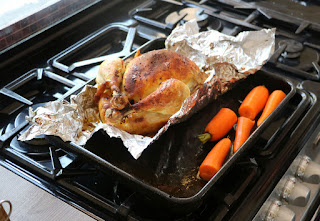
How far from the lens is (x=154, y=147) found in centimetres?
121

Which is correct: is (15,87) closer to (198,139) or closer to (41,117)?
(41,117)

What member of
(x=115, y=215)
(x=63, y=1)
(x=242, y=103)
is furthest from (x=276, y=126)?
(x=63, y=1)

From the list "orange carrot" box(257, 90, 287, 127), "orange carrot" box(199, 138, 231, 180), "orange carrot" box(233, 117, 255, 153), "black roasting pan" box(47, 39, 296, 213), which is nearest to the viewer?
"black roasting pan" box(47, 39, 296, 213)

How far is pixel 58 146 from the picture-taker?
45.2 inches

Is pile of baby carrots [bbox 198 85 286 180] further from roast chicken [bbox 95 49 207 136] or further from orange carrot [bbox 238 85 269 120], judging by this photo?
roast chicken [bbox 95 49 207 136]

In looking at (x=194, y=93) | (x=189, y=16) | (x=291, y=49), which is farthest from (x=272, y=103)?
(x=189, y=16)

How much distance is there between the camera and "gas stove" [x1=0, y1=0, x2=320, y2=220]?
1.06 metres

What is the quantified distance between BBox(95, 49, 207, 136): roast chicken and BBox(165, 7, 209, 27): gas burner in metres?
0.57

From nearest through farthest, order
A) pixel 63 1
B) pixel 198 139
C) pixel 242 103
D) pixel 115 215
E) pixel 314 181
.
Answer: pixel 115 215 < pixel 314 181 < pixel 198 139 < pixel 242 103 < pixel 63 1

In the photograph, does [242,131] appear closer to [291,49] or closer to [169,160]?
Answer: [169,160]

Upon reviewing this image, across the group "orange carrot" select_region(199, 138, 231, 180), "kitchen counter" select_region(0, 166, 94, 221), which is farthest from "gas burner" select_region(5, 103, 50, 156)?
"orange carrot" select_region(199, 138, 231, 180)

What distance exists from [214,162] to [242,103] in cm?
34

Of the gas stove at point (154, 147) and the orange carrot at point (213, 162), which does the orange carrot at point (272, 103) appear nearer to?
the gas stove at point (154, 147)

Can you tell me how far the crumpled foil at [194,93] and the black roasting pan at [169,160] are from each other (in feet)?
0.15
